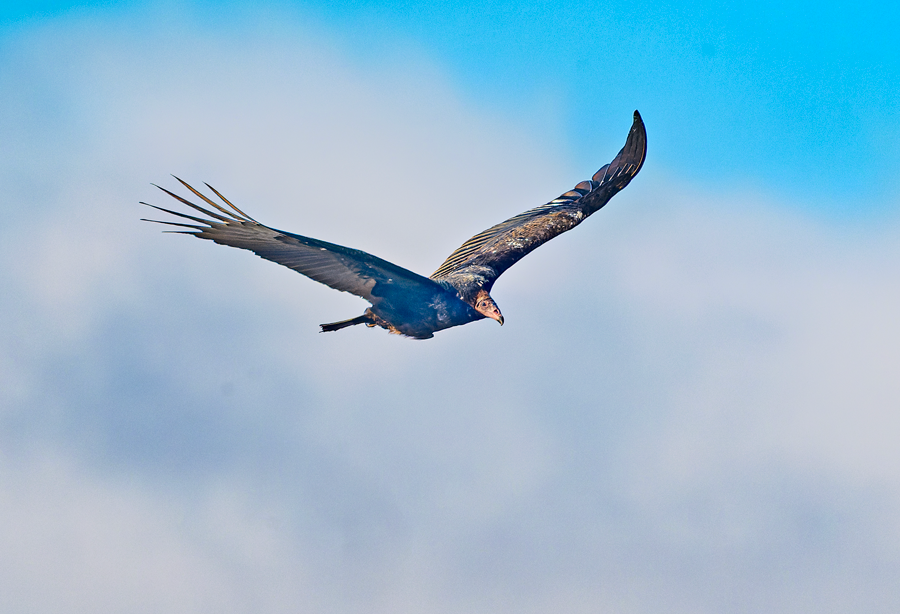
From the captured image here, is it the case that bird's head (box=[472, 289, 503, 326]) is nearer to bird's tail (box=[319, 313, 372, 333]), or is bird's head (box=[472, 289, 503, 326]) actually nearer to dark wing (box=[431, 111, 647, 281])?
bird's tail (box=[319, 313, 372, 333])

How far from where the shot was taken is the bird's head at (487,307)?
1541 cm

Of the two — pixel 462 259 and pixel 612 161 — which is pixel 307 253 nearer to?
pixel 462 259

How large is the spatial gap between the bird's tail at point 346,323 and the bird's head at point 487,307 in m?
2.05

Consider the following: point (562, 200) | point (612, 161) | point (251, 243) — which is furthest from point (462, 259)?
point (251, 243)

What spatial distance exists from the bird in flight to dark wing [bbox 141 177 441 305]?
15 millimetres

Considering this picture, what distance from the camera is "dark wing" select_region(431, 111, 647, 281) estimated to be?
18.9 meters

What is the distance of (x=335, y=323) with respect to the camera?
1562cm

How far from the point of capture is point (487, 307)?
1555 cm

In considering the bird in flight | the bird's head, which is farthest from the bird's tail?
the bird's head

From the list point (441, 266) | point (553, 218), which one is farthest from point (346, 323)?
point (553, 218)

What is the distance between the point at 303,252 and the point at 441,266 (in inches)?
277

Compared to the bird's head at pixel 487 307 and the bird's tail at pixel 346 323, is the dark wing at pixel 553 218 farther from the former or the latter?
the bird's tail at pixel 346 323

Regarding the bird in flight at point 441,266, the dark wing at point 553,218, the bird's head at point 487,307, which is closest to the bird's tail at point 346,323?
the bird in flight at point 441,266

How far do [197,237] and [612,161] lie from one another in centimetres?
1107
